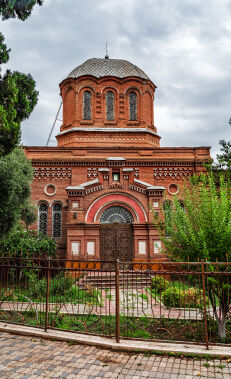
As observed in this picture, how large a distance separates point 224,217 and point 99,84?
16.9m

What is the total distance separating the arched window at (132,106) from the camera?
21.2m

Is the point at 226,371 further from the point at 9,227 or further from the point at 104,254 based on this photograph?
the point at 104,254

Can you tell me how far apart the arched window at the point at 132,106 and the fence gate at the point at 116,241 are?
8.66 metres

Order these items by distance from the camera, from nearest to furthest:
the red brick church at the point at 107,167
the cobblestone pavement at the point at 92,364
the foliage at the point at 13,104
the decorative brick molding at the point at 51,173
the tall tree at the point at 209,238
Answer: the cobblestone pavement at the point at 92,364, the tall tree at the point at 209,238, the foliage at the point at 13,104, the red brick church at the point at 107,167, the decorative brick molding at the point at 51,173

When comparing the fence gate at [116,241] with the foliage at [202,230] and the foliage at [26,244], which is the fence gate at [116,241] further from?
the foliage at [202,230]

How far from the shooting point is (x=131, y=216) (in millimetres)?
15867

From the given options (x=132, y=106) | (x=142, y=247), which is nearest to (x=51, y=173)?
(x=142, y=247)

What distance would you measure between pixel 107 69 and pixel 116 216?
38.3 ft

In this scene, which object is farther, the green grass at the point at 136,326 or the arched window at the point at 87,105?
the arched window at the point at 87,105

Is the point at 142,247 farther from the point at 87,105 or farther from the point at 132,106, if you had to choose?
the point at 87,105

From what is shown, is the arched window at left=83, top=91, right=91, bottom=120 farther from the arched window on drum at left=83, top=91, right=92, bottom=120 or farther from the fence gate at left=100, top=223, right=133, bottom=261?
the fence gate at left=100, top=223, right=133, bottom=261

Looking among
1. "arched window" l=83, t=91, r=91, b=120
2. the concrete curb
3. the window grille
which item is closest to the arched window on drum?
"arched window" l=83, t=91, r=91, b=120

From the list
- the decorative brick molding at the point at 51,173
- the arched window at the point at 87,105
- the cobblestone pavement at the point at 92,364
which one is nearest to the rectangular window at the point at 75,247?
the decorative brick molding at the point at 51,173

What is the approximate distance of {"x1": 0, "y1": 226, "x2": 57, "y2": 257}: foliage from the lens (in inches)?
537
